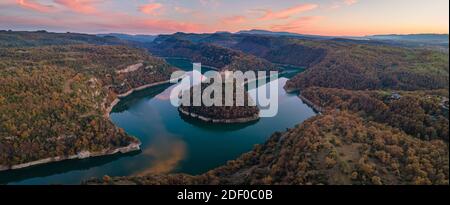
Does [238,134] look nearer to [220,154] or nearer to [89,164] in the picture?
[220,154]

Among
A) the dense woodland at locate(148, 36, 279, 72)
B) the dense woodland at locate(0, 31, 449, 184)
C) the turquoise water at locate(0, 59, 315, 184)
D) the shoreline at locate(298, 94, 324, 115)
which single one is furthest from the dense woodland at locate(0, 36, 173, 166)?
the dense woodland at locate(148, 36, 279, 72)

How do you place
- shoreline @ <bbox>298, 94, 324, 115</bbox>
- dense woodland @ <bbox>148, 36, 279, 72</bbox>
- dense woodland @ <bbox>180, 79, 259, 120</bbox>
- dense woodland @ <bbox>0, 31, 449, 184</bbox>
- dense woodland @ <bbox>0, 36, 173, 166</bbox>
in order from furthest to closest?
dense woodland @ <bbox>148, 36, 279, 72</bbox>, shoreline @ <bbox>298, 94, 324, 115</bbox>, dense woodland @ <bbox>180, 79, 259, 120</bbox>, dense woodland @ <bbox>0, 36, 173, 166</bbox>, dense woodland @ <bbox>0, 31, 449, 184</bbox>

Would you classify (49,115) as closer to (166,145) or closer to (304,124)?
(166,145)

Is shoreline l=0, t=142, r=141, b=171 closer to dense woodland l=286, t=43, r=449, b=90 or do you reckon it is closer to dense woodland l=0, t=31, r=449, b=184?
dense woodland l=0, t=31, r=449, b=184

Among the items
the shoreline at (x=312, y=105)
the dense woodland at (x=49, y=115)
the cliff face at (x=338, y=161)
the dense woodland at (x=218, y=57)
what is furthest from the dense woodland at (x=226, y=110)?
the dense woodland at (x=218, y=57)

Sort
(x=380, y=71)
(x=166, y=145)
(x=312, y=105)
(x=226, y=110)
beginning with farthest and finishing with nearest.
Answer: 1. (x=380, y=71)
2. (x=312, y=105)
3. (x=226, y=110)
4. (x=166, y=145)

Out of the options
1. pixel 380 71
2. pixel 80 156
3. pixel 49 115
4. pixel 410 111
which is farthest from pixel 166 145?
pixel 380 71

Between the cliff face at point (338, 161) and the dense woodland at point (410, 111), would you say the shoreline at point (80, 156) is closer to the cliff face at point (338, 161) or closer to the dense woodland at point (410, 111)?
the cliff face at point (338, 161)
